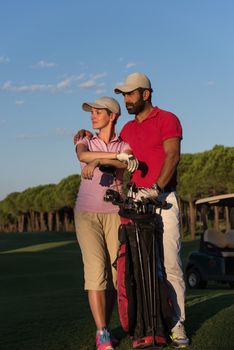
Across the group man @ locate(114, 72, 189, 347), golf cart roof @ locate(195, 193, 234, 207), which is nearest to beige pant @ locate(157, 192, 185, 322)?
man @ locate(114, 72, 189, 347)

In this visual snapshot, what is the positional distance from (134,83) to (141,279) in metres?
1.60

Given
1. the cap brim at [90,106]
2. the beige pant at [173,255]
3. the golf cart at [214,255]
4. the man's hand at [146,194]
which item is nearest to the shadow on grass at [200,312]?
the beige pant at [173,255]

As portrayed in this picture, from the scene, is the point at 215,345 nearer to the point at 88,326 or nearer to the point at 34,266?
the point at 88,326

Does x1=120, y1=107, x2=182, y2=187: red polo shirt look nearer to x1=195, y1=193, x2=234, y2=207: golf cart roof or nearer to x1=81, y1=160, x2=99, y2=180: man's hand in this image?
x1=81, y1=160, x2=99, y2=180: man's hand

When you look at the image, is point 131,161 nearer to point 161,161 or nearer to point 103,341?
point 161,161

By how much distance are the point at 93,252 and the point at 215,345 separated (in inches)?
46.2

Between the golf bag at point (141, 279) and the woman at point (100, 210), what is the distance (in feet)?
0.59

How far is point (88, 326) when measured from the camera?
702 cm

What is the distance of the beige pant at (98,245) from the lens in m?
6.03

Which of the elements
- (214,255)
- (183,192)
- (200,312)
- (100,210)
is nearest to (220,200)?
(214,255)

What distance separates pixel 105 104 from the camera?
632cm

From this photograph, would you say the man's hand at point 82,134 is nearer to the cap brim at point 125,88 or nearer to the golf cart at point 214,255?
the cap brim at point 125,88

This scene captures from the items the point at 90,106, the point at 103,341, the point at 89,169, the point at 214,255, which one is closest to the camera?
the point at 103,341

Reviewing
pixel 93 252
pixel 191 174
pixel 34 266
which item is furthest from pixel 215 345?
pixel 191 174
